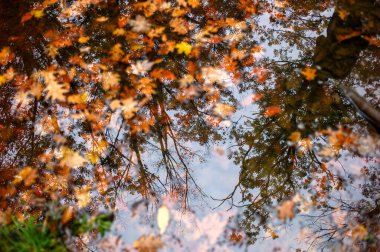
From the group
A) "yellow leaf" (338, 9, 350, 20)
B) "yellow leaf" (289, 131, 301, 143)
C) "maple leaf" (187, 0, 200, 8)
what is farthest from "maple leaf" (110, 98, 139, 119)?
"yellow leaf" (338, 9, 350, 20)

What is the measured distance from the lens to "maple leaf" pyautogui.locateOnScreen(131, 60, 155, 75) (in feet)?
24.0

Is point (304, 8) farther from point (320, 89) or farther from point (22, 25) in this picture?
point (22, 25)

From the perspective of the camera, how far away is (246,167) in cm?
735

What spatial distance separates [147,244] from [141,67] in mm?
4513

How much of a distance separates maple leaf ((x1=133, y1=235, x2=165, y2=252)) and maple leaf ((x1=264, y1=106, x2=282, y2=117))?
438cm

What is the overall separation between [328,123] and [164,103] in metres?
4.31

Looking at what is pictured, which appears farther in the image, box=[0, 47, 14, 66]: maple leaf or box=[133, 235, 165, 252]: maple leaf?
box=[0, 47, 14, 66]: maple leaf

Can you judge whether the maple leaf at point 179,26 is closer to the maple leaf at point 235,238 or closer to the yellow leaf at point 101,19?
the yellow leaf at point 101,19

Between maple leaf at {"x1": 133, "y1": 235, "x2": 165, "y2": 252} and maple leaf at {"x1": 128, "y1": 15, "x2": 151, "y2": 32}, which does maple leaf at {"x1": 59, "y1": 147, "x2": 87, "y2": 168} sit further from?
maple leaf at {"x1": 128, "y1": 15, "x2": 151, "y2": 32}

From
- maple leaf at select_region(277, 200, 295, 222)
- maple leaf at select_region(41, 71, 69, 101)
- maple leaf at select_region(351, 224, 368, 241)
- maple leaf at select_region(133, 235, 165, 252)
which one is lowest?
maple leaf at select_region(351, 224, 368, 241)

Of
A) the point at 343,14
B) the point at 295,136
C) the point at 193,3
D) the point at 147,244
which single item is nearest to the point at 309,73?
the point at 295,136

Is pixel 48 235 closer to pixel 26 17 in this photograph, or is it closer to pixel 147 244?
pixel 147 244

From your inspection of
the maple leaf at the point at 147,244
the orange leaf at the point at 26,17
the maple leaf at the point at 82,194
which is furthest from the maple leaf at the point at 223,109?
the orange leaf at the point at 26,17

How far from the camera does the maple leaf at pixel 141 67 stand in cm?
731
